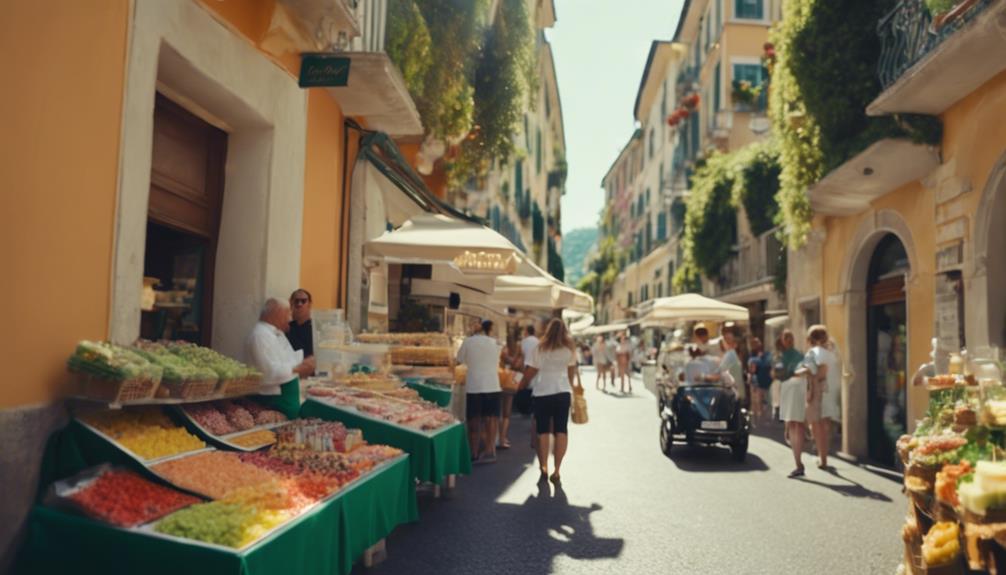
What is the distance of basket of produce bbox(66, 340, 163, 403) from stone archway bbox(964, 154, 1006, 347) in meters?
8.14

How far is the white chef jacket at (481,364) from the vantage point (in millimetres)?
10227

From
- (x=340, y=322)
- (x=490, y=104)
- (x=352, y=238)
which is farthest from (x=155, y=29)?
(x=490, y=104)

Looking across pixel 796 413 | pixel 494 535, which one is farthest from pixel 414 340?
pixel 796 413

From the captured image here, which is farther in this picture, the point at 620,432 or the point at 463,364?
the point at 620,432

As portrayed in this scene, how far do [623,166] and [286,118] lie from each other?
51985mm

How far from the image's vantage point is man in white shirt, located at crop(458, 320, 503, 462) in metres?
10.2

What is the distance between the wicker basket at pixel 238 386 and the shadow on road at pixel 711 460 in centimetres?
617

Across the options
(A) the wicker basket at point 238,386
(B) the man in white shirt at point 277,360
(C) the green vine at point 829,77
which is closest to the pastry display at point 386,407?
(B) the man in white shirt at point 277,360

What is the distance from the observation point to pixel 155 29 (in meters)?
5.18

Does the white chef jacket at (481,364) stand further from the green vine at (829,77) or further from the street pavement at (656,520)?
the green vine at (829,77)

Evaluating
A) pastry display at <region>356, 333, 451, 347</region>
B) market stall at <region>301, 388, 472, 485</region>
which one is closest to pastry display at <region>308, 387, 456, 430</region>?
market stall at <region>301, 388, 472, 485</region>

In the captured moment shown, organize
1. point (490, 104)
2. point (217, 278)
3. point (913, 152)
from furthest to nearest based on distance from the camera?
point (490, 104) → point (913, 152) → point (217, 278)

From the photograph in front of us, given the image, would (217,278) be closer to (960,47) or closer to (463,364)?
(463,364)

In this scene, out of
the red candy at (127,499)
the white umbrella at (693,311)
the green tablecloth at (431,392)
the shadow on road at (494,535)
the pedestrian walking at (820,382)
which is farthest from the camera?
the white umbrella at (693,311)
